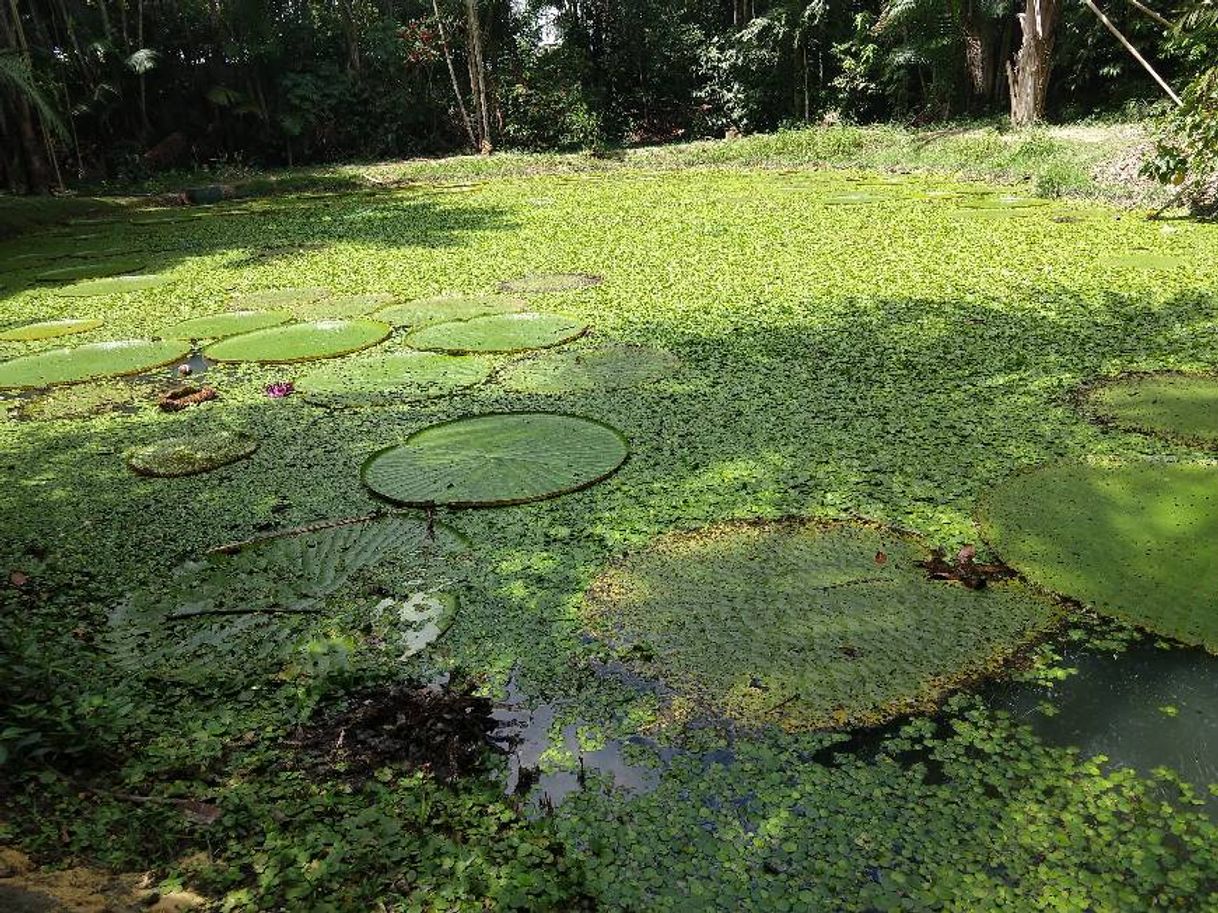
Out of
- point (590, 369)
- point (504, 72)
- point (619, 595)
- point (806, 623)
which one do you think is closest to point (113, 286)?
point (590, 369)

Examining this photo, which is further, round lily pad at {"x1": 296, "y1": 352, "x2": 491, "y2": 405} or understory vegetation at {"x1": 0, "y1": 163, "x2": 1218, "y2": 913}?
round lily pad at {"x1": 296, "y1": 352, "x2": 491, "y2": 405}

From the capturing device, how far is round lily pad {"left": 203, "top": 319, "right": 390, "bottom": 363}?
4051mm

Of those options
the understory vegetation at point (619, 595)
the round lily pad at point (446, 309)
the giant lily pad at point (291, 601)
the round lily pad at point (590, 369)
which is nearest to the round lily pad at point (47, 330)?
the understory vegetation at point (619, 595)

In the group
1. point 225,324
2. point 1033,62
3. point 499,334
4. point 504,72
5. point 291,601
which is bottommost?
point 291,601

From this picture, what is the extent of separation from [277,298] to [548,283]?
5.36ft

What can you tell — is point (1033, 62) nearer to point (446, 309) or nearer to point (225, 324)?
point (446, 309)

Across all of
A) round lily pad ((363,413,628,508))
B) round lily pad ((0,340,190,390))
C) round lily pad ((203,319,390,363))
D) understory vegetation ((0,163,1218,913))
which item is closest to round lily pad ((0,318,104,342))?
understory vegetation ((0,163,1218,913))

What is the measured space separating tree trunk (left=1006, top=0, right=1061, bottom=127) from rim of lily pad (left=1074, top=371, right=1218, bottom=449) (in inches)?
329

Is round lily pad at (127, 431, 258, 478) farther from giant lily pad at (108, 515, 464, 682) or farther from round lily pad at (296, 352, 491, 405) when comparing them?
giant lily pad at (108, 515, 464, 682)

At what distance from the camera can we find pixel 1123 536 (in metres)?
2.06

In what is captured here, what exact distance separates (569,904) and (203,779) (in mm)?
684

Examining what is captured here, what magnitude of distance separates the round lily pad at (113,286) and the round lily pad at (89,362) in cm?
163

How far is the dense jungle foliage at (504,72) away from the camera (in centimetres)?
1238

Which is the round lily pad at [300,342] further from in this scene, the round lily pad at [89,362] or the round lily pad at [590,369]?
the round lily pad at [590,369]
